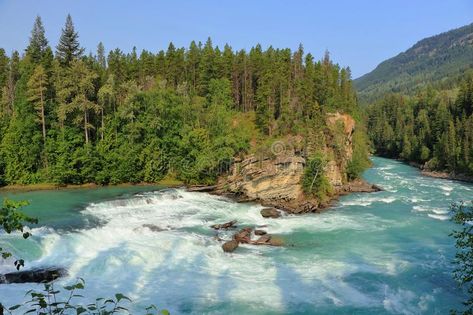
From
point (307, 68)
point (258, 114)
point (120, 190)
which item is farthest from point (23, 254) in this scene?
point (307, 68)

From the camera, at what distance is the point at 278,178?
160ft

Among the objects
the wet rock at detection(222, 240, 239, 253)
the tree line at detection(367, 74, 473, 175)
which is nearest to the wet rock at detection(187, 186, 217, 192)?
the wet rock at detection(222, 240, 239, 253)

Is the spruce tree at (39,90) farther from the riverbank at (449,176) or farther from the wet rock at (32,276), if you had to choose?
the riverbank at (449,176)

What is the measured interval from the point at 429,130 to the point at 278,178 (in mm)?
80581

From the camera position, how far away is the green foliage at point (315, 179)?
159 feet

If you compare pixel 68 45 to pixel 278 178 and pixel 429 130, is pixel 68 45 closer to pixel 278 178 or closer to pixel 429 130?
pixel 278 178

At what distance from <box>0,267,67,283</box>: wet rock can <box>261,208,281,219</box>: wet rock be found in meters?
21.3

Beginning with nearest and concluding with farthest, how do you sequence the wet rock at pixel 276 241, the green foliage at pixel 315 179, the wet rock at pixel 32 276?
the wet rock at pixel 32 276 → the wet rock at pixel 276 241 → the green foliage at pixel 315 179

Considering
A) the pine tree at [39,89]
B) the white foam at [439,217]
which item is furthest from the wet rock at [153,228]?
the white foam at [439,217]

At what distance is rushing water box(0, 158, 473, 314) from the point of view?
23406 millimetres

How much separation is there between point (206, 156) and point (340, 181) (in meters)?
19.2

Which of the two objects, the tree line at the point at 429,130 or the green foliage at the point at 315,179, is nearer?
the green foliage at the point at 315,179

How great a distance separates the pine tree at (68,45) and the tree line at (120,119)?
0.45ft

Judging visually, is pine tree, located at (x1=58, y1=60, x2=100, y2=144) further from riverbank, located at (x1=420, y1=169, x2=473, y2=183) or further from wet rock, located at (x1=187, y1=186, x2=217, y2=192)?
riverbank, located at (x1=420, y1=169, x2=473, y2=183)
